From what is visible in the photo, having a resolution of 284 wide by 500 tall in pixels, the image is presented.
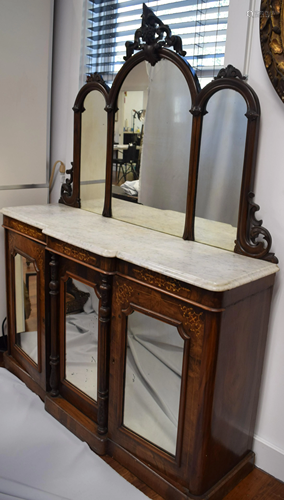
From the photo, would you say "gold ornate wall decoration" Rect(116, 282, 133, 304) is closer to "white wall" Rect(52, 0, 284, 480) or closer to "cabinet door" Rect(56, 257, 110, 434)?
"cabinet door" Rect(56, 257, 110, 434)

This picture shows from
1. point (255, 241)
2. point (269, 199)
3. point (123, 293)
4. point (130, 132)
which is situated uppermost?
point (130, 132)

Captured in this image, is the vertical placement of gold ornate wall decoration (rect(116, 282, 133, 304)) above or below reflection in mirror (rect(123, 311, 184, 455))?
above

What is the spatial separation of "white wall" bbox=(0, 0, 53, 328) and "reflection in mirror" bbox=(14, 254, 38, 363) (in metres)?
0.32

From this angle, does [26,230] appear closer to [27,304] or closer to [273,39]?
[27,304]

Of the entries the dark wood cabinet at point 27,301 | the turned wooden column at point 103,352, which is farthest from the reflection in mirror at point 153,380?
the dark wood cabinet at point 27,301

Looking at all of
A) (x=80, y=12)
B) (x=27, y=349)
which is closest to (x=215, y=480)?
(x=27, y=349)

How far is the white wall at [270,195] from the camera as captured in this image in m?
1.70

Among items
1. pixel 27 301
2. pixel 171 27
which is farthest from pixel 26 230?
pixel 171 27

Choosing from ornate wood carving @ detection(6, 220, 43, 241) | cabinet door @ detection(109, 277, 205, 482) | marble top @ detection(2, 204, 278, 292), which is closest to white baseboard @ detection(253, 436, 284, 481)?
cabinet door @ detection(109, 277, 205, 482)

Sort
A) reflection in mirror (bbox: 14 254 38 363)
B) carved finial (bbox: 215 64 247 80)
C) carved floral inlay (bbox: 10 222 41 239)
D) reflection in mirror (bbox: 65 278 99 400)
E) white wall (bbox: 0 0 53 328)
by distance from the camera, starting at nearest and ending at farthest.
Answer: carved finial (bbox: 215 64 247 80), reflection in mirror (bbox: 65 278 99 400), carved floral inlay (bbox: 10 222 41 239), reflection in mirror (bbox: 14 254 38 363), white wall (bbox: 0 0 53 328)

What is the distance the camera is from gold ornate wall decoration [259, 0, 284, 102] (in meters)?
1.58

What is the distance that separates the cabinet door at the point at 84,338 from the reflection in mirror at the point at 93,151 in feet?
1.73

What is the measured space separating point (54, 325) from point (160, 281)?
0.81 m

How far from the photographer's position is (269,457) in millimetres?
1879
